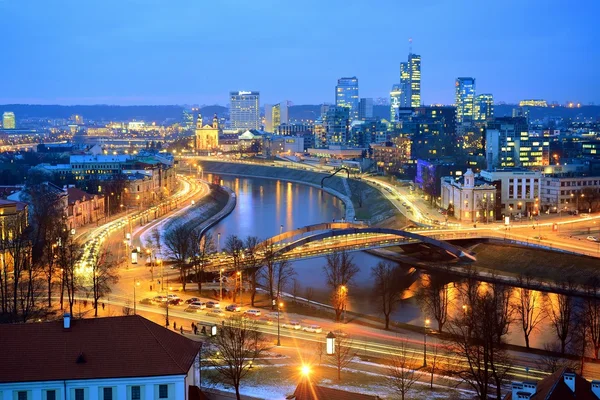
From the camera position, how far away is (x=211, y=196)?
4841 centimetres

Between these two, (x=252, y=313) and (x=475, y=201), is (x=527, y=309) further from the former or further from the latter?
(x=475, y=201)

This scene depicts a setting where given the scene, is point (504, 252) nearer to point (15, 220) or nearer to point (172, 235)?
point (172, 235)

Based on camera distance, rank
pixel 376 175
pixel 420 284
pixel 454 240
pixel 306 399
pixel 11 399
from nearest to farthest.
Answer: pixel 306 399 < pixel 11 399 < pixel 420 284 < pixel 454 240 < pixel 376 175

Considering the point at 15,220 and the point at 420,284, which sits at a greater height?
the point at 15,220

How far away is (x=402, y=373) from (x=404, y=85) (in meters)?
132

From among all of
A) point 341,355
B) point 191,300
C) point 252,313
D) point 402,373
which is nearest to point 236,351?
point 341,355

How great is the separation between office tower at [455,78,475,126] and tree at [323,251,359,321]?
97839 mm

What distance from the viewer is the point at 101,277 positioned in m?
20.5

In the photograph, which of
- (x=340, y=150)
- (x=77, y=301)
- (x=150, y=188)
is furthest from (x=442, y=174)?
(x=340, y=150)

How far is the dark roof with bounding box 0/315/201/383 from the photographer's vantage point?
11.1 metres

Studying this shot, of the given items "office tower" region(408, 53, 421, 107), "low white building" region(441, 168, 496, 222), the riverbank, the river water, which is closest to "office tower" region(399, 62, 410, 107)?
"office tower" region(408, 53, 421, 107)

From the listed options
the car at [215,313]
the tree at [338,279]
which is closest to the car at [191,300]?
the car at [215,313]

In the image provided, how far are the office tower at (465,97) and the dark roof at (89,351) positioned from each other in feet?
367

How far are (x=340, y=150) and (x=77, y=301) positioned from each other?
6578 centimetres
